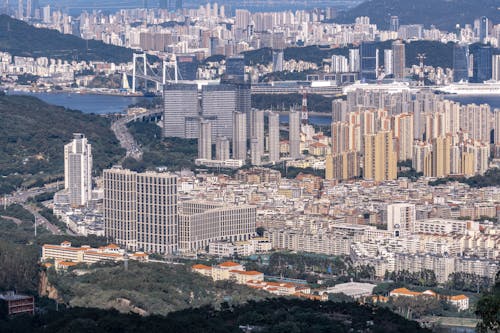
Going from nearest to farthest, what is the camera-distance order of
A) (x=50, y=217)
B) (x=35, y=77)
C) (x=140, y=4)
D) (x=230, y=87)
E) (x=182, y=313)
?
(x=182, y=313) → (x=50, y=217) → (x=230, y=87) → (x=35, y=77) → (x=140, y=4)

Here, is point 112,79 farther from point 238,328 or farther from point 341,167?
point 238,328

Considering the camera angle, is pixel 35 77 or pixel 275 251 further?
pixel 35 77

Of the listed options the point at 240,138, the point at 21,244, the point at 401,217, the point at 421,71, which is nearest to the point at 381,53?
the point at 421,71

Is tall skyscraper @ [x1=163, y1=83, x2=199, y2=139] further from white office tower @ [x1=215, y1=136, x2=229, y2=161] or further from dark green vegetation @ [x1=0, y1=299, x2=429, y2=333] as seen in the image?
dark green vegetation @ [x1=0, y1=299, x2=429, y2=333]

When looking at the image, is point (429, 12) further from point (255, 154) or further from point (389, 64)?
point (255, 154)

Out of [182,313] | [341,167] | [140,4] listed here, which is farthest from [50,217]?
[140,4]

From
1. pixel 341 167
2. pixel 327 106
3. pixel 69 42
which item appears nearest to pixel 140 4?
pixel 69 42

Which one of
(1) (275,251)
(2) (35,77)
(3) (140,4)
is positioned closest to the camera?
(1) (275,251)
